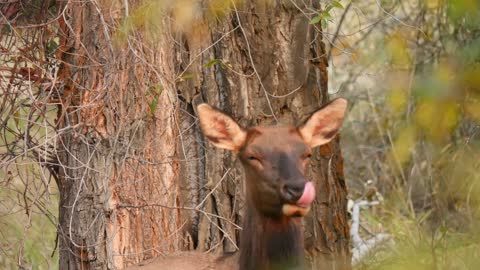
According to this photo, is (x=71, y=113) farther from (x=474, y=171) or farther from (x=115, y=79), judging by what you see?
(x=474, y=171)

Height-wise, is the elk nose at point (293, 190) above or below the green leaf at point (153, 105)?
below

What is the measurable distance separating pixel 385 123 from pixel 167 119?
4492 mm

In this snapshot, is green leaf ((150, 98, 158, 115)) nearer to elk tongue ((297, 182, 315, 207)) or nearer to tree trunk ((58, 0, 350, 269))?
tree trunk ((58, 0, 350, 269))

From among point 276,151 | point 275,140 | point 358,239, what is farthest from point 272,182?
point 358,239

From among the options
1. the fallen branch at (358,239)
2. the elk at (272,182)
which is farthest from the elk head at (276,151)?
the fallen branch at (358,239)

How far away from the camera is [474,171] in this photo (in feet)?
11.2

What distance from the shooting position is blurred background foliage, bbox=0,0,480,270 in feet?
9.87

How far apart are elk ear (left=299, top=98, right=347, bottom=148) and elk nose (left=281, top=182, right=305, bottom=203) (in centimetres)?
66

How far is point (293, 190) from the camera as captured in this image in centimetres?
512

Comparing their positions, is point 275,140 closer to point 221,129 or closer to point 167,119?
point 221,129

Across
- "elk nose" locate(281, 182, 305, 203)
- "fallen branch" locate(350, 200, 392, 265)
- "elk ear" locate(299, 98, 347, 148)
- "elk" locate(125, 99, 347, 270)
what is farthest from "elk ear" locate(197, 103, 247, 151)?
"fallen branch" locate(350, 200, 392, 265)

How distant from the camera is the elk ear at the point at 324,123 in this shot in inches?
229

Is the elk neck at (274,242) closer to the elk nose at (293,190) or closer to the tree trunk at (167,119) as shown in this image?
the elk nose at (293,190)

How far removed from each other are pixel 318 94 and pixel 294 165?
183 cm
